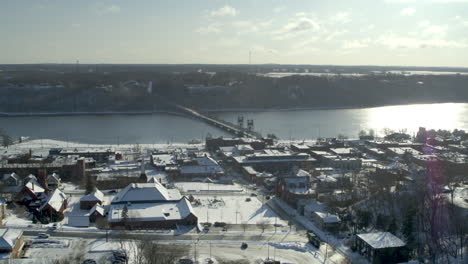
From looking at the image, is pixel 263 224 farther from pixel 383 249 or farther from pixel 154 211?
pixel 383 249

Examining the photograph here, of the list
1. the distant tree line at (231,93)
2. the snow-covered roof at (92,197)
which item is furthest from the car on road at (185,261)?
the distant tree line at (231,93)

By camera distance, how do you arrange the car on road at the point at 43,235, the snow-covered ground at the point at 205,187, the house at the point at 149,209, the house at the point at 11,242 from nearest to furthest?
1. the house at the point at 11,242
2. the car on road at the point at 43,235
3. the house at the point at 149,209
4. the snow-covered ground at the point at 205,187

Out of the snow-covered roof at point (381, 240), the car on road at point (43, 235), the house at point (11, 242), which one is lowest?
the car on road at point (43, 235)

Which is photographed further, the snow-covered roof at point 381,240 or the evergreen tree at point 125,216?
the evergreen tree at point 125,216

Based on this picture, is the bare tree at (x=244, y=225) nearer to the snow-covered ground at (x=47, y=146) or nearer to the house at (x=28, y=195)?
the house at (x=28, y=195)

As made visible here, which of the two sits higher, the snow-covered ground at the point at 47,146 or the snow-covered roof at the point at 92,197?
the snow-covered roof at the point at 92,197

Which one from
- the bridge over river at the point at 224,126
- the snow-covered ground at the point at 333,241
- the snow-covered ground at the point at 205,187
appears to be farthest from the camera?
the bridge over river at the point at 224,126

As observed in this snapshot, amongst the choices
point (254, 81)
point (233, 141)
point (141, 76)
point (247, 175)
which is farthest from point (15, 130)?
point (141, 76)
